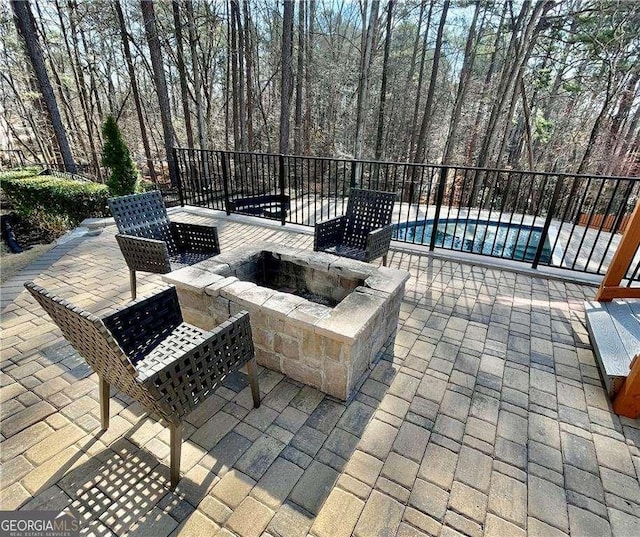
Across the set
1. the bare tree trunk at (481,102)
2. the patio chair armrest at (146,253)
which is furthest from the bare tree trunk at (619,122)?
the patio chair armrest at (146,253)

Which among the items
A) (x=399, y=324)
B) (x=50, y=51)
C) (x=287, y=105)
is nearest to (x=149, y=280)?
(x=399, y=324)

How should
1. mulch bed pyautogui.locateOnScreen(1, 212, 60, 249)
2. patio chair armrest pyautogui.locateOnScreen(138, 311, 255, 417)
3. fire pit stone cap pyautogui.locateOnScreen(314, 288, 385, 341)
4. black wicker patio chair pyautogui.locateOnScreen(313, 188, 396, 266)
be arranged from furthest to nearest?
1. mulch bed pyautogui.locateOnScreen(1, 212, 60, 249)
2. black wicker patio chair pyautogui.locateOnScreen(313, 188, 396, 266)
3. fire pit stone cap pyautogui.locateOnScreen(314, 288, 385, 341)
4. patio chair armrest pyautogui.locateOnScreen(138, 311, 255, 417)

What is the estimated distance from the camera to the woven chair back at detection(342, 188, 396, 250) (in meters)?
3.17

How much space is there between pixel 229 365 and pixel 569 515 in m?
1.59

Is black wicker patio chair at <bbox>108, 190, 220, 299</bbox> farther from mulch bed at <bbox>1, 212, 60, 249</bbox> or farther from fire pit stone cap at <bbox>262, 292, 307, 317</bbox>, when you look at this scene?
mulch bed at <bbox>1, 212, 60, 249</bbox>

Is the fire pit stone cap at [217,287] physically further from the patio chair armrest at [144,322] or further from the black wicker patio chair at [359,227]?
the black wicker patio chair at [359,227]

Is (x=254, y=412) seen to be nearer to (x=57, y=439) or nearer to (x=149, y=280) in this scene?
(x=57, y=439)

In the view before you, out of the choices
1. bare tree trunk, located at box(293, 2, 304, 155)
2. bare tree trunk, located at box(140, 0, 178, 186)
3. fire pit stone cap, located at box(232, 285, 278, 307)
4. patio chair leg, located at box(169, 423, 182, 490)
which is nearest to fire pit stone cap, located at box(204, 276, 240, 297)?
fire pit stone cap, located at box(232, 285, 278, 307)

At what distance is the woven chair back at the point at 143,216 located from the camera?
8.79 ft

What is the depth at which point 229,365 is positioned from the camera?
1.50m

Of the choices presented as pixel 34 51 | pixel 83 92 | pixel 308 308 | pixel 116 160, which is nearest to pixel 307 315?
pixel 308 308

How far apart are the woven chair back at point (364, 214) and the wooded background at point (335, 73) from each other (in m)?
5.89

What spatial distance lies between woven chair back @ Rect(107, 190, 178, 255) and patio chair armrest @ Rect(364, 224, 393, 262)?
1862 mm

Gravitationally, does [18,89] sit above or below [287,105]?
above
